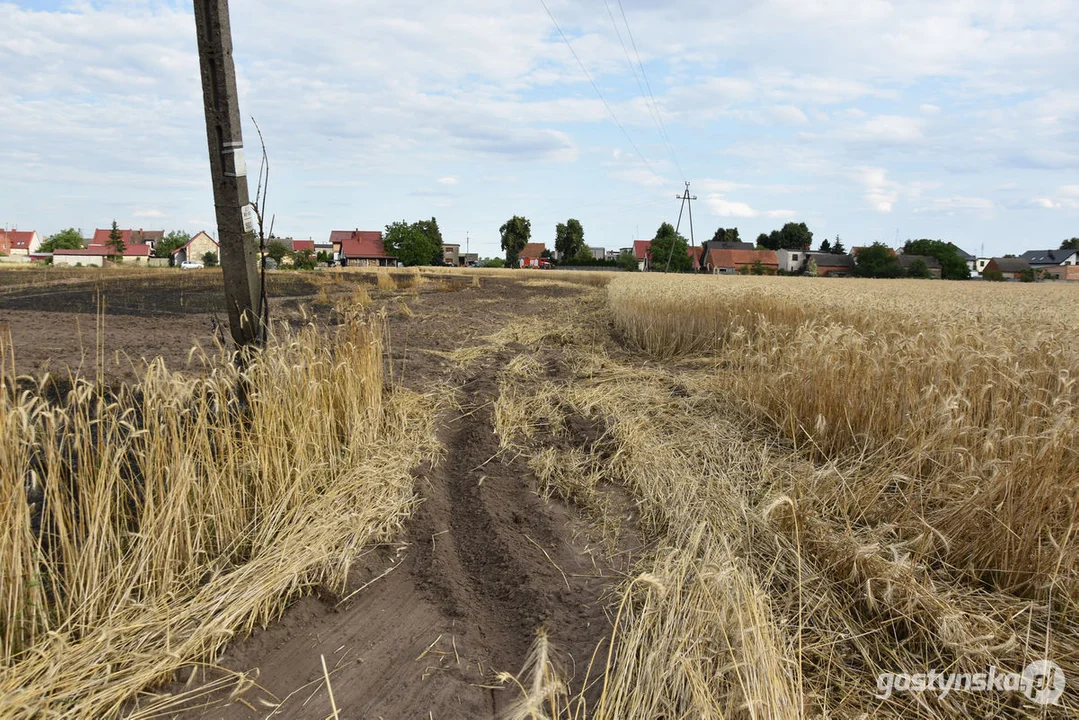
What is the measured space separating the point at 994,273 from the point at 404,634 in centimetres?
7664

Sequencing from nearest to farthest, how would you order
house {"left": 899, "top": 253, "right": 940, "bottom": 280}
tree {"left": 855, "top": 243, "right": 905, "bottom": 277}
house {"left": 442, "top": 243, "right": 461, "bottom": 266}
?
tree {"left": 855, "top": 243, "right": 905, "bottom": 277}
house {"left": 899, "top": 253, "right": 940, "bottom": 280}
house {"left": 442, "top": 243, "right": 461, "bottom": 266}

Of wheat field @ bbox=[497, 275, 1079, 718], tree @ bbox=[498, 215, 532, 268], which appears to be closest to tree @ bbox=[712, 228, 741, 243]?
tree @ bbox=[498, 215, 532, 268]

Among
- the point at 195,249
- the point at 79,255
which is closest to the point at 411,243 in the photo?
the point at 195,249

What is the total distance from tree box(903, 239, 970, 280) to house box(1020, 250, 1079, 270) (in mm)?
11934

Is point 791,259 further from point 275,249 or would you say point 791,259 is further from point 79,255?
point 79,255

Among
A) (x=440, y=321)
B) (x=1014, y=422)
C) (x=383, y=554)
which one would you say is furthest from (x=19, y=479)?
(x=440, y=321)

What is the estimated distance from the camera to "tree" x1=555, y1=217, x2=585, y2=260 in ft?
296

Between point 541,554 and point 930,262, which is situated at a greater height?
point 930,262

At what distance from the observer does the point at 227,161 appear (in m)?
3.75

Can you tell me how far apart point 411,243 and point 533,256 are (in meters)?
31.5

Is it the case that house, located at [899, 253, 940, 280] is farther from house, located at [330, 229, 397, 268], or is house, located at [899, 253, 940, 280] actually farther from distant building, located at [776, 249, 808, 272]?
house, located at [330, 229, 397, 268]

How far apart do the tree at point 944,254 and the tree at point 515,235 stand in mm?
54752

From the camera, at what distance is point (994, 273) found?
6188cm

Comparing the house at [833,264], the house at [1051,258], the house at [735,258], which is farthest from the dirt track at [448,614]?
the house at [1051,258]
